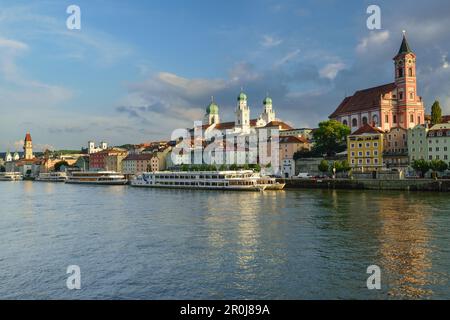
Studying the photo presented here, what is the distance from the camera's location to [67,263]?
14977mm

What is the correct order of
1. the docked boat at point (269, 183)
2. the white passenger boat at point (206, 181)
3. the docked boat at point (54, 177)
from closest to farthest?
the white passenger boat at point (206, 181) → the docked boat at point (269, 183) → the docked boat at point (54, 177)

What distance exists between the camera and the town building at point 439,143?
50312 millimetres

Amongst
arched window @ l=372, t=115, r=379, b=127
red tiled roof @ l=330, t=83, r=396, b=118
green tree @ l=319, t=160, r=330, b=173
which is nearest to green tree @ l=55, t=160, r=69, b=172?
red tiled roof @ l=330, t=83, r=396, b=118

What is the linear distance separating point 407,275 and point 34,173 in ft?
430

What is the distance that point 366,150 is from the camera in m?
56.2

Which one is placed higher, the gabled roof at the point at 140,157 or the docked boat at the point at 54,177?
the gabled roof at the point at 140,157

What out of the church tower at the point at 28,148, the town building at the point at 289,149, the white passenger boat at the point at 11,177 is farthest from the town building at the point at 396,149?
the church tower at the point at 28,148

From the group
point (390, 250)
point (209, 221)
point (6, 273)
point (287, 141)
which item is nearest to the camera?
point (6, 273)

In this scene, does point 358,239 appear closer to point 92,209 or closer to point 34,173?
point 92,209

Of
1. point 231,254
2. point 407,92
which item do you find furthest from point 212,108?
point 231,254

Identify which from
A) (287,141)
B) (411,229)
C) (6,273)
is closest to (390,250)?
(411,229)

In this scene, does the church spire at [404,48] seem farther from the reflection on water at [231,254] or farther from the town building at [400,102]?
the reflection on water at [231,254]

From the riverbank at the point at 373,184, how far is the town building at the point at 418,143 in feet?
25.6

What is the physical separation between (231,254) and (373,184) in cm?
3514
